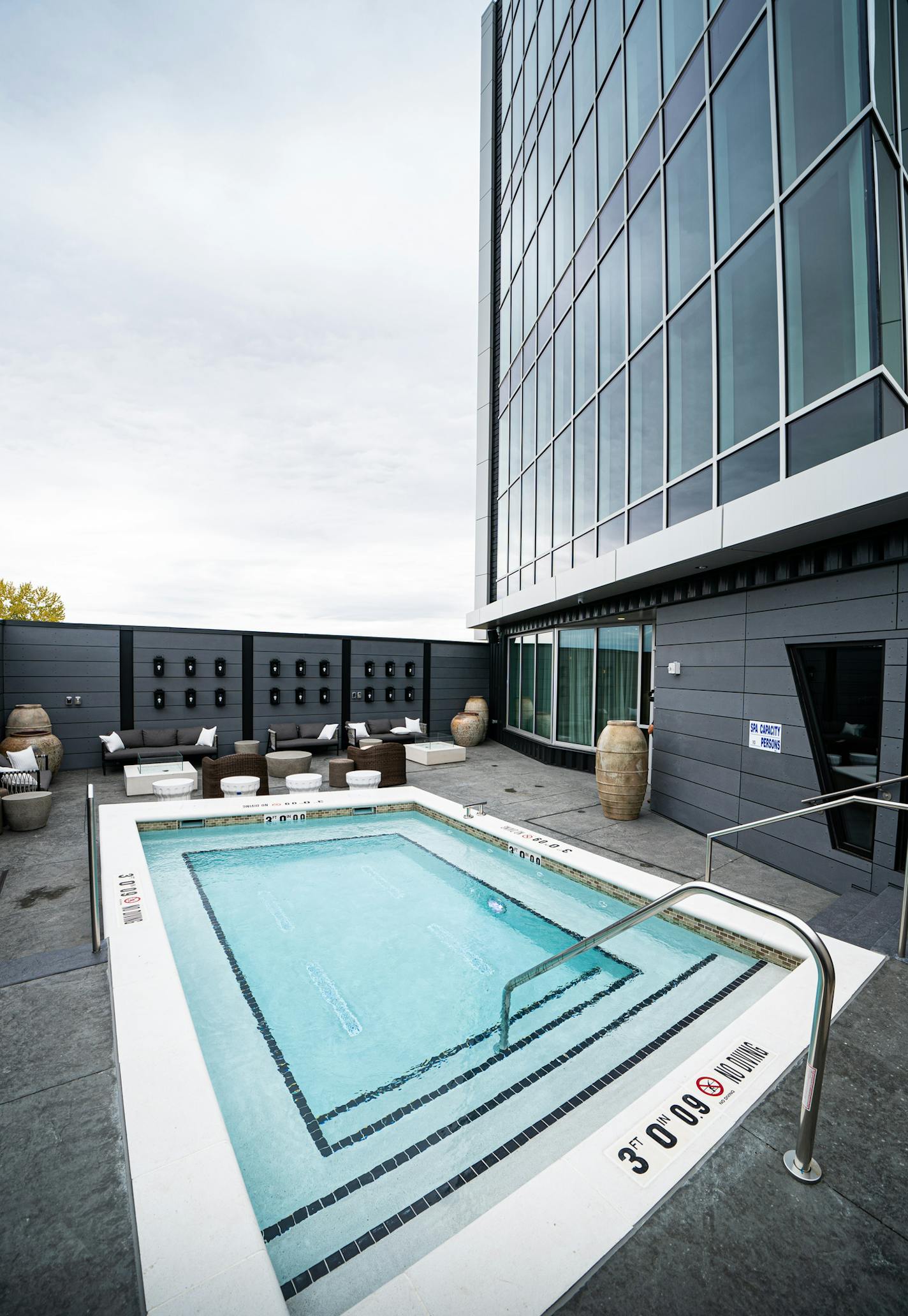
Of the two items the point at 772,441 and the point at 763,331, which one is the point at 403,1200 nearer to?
the point at 772,441

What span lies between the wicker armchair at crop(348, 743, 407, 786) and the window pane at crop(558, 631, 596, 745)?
390 cm

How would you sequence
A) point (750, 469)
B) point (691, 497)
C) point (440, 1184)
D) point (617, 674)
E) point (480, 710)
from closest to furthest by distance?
point (440, 1184), point (750, 469), point (691, 497), point (617, 674), point (480, 710)

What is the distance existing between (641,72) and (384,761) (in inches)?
406

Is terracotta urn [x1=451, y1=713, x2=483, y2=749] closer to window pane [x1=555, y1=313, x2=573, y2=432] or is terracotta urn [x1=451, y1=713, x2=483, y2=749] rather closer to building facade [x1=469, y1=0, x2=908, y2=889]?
building facade [x1=469, y1=0, x2=908, y2=889]

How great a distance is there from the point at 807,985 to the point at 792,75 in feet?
23.9

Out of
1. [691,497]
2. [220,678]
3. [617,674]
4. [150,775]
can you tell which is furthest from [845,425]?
[220,678]

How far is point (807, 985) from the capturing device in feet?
10.1

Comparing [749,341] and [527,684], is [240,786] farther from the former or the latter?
[749,341]

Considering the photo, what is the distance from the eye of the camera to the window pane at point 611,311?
26.8ft

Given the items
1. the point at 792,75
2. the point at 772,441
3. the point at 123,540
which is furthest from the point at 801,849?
the point at 123,540

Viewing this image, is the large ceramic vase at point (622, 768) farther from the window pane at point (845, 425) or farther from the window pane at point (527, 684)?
the window pane at point (527, 684)

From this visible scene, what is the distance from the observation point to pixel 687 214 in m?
6.54

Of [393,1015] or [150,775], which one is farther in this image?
[150,775]

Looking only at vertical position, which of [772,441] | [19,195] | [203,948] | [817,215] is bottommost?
[203,948]
